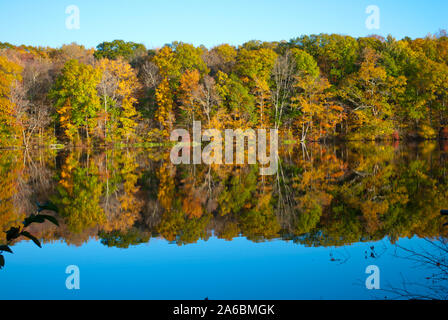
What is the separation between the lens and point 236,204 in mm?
9141

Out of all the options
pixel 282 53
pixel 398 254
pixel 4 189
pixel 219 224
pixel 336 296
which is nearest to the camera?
pixel 336 296

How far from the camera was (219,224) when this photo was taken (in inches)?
294

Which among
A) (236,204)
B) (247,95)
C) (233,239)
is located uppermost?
(247,95)

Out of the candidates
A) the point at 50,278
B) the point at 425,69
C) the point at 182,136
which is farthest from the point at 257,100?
the point at 50,278

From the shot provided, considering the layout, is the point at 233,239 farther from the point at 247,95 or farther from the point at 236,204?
the point at 247,95

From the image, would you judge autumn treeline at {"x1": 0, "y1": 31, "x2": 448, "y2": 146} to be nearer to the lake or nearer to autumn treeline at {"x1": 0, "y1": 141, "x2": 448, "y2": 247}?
autumn treeline at {"x1": 0, "y1": 141, "x2": 448, "y2": 247}

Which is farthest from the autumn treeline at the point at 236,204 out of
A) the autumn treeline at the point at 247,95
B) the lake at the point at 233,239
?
the autumn treeline at the point at 247,95

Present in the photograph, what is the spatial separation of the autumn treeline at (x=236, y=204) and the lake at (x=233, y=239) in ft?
0.11

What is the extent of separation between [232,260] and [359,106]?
3619 centimetres

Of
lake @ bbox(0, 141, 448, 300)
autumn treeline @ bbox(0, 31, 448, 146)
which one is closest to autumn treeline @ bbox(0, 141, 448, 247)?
lake @ bbox(0, 141, 448, 300)

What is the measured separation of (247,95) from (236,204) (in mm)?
30284

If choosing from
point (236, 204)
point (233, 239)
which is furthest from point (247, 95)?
point (233, 239)

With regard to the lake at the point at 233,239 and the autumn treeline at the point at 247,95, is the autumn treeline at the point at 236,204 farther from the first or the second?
the autumn treeline at the point at 247,95
